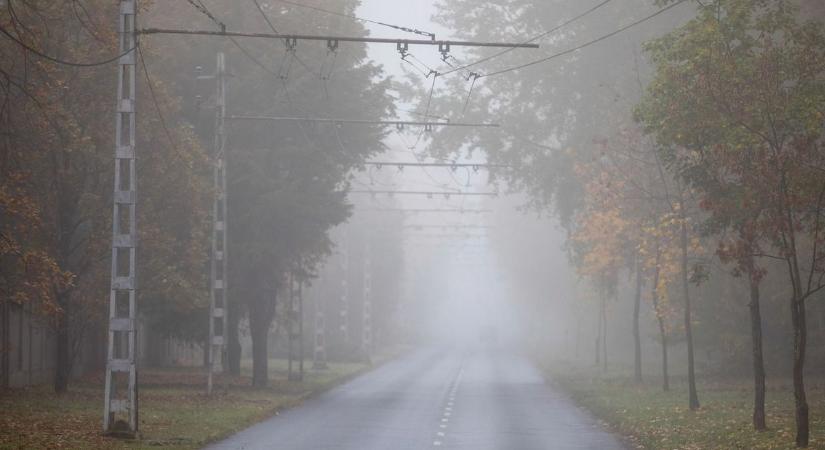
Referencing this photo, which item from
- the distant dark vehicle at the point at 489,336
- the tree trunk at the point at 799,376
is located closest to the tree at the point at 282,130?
the tree trunk at the point at 799,376

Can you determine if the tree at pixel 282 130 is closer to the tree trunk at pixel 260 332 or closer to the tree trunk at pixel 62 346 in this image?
the tree trunk at pixel 260 332

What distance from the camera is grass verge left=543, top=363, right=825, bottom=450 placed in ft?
75.4

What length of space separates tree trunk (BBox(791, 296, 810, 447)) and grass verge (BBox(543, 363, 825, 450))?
1.02 feet

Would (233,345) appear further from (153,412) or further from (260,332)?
(153,412)

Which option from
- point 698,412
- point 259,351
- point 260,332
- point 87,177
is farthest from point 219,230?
point 698,412

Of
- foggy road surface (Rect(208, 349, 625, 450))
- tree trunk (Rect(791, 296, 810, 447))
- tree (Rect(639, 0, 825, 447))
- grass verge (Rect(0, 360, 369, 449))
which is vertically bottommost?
foggy road surface (Rect(208, 349, 625, 450))

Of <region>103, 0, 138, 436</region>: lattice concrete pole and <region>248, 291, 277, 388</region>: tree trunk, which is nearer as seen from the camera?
<region>103, 0, 138, 436</region>: lattice concrete pole

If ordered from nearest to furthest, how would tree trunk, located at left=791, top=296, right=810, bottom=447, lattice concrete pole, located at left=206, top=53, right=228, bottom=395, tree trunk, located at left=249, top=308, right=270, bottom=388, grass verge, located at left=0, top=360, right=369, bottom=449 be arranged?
tree trunk, located at left=791, top=296, right=810, bottom=447, grass verge, located at left=0, top=360, right=369, bottom=449, lattice concrete pole, located at left=206, top=53, right=228, bottom=395, tree trunk, located at left=249, top=308, right=270, bottom=388

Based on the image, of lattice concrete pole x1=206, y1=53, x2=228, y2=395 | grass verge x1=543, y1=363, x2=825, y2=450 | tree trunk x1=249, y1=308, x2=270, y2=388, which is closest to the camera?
grass verge x1=543, y1=363, x2=825, y2=450

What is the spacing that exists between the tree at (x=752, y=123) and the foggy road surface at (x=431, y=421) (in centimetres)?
499

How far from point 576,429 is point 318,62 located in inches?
720

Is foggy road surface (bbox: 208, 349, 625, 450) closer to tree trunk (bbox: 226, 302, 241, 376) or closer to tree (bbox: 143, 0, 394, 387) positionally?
tree trunk (bbox: 226, 302, 241, 376)

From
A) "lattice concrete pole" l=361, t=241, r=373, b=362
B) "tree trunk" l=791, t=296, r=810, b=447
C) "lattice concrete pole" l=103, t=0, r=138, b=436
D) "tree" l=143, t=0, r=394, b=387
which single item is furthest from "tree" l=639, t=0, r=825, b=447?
"lattice concrete pole" l=361, t=241, r=373, b=362

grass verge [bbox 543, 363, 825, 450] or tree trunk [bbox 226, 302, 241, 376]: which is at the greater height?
tree trunk [bbox 226, 302, 241, 376]
